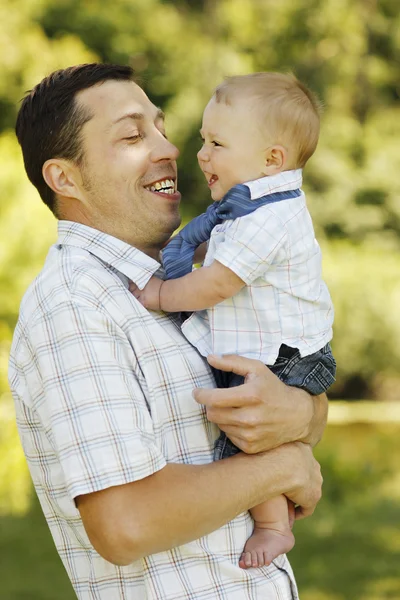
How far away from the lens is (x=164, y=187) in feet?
7.04

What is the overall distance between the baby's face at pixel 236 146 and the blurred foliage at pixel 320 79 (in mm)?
8759

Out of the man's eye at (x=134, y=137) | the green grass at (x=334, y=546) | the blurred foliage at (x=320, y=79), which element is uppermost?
the man's eye at (x=134, y=137)

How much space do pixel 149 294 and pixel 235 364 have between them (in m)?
0.26

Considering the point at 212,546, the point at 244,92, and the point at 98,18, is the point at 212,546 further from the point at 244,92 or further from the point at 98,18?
the point at 98,18

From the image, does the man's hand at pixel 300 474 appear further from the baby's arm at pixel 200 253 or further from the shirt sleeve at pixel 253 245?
the baby's arm at pixel 200 253

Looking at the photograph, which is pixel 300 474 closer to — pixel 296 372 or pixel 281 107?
pixel 296 372

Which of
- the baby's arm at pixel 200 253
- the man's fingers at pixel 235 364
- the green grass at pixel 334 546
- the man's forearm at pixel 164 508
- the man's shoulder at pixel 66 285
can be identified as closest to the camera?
the man's forearm at pixel 164 508

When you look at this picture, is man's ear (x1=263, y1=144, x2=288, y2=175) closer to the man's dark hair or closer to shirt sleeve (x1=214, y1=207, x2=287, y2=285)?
shirt sleeve (x1=214, y1=207, x2=287, y2=285)

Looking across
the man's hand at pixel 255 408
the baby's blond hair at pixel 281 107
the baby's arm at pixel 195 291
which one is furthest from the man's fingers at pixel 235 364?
the baby's blond hair at pixel 281 107

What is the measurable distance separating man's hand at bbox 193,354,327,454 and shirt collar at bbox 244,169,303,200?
37cm

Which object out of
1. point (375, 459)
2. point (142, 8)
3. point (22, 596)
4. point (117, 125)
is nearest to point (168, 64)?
point (142, 8)

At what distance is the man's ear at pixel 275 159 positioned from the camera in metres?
1.96

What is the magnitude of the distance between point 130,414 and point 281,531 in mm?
455

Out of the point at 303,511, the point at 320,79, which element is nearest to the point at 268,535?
the point at 303,511
